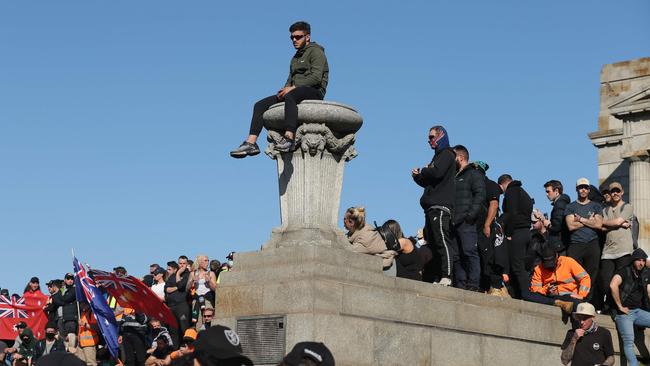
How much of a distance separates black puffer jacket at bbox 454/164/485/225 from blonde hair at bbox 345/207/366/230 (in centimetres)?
131

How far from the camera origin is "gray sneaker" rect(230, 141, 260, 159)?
507 inches

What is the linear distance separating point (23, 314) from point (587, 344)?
1381cm

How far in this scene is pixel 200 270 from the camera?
17938 mm

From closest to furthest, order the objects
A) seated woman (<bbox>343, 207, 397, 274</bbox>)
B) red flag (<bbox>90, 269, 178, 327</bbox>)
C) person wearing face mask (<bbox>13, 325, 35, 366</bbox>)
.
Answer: seated woman (<bbox>343, 207, 397, 274</bbox>) < red flag (<bbox>90, 269, 178, 327</bbox>) < person wearing face mask (<bbox>13, 325, 35, 366</bbox>)

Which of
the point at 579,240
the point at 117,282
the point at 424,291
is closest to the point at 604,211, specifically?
the point at 579,240

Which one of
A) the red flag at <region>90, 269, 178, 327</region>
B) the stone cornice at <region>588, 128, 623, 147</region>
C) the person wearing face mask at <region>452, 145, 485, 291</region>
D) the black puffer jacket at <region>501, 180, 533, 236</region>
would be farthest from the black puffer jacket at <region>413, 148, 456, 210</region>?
the stone cornice at <region>588, 128, 623, 147</region>

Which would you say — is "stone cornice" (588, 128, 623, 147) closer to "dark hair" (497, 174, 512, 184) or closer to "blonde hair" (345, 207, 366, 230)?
"dark hair" (497, 174, 512, 184)

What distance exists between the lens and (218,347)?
23.4 feet

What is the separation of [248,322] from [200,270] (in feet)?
18.8

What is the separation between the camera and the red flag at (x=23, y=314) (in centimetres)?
2345

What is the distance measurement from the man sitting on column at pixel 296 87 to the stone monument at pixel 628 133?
20922mm

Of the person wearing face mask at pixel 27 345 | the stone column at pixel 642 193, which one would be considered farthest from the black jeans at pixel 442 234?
the stone column at pixel 642 193

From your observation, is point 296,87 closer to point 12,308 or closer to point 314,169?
point 314,169

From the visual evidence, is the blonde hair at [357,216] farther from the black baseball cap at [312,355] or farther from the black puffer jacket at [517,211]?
the black baseball cap at [312,355]
